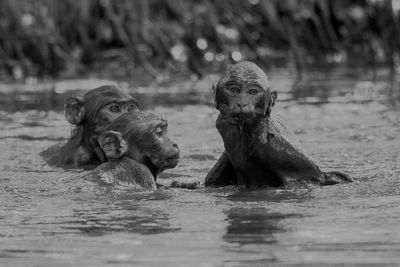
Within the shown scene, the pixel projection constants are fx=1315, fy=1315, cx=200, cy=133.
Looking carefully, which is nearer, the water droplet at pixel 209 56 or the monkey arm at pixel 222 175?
the monkey arm at pixel 222 175

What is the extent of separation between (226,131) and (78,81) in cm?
1239

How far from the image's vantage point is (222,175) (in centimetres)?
1068


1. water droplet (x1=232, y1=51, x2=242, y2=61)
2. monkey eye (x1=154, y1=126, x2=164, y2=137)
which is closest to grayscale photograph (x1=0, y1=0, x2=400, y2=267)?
monkey eye (x1=154, y1=126, x2=164, y2=137)

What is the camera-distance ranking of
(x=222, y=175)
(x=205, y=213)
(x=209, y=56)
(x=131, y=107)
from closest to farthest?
(x=205, y=213) → (x=222, y=175) → (x=131, y=107) → (x=209, y=56)

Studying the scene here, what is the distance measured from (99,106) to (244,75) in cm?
301

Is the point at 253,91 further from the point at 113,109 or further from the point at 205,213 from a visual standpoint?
the point at 113,109

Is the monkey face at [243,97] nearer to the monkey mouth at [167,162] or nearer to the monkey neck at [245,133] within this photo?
the monkey neck at [245,133]

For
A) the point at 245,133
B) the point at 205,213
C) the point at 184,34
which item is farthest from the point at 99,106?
the point at 184,34

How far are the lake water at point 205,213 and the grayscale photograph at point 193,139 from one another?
21 millimetres

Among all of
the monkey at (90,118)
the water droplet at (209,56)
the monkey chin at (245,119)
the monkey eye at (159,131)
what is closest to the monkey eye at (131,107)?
the monkey at (90,118)

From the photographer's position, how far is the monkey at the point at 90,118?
12336 millimetres

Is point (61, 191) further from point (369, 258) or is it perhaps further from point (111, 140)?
point (369, 258)

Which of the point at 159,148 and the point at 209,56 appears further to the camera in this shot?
the point at 209,56

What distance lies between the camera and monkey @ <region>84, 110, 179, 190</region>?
10.4 meters
